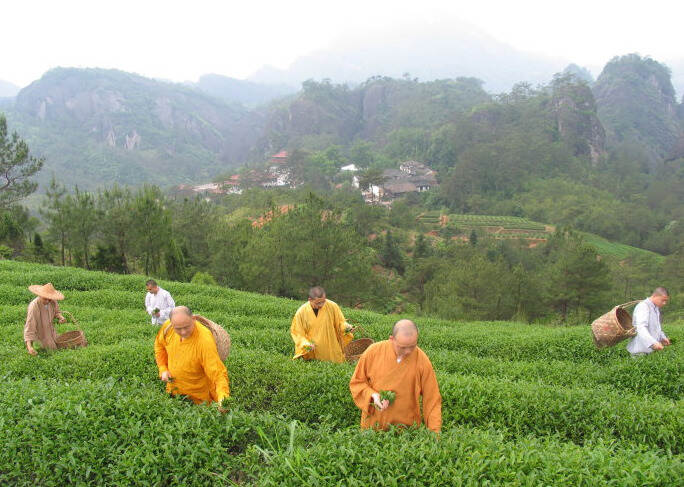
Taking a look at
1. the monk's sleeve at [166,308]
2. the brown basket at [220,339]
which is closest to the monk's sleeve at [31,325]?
the monk's sleeve at [166,308]

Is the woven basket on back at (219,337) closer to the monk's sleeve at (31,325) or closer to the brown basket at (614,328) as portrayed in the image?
the monk's sleeve at (31,325)

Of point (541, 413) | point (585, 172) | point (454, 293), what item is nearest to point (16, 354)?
point (541, 413)

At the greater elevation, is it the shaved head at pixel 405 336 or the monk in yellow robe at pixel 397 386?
the shaved head at pixel 405 336

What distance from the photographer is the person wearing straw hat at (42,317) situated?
6273mm

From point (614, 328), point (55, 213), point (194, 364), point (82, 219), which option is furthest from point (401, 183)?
point (194, 364)

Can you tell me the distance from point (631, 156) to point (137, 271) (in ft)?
305

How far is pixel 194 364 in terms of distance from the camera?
14.8 feet

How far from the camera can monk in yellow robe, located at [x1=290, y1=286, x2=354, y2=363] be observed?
6023 millimetres

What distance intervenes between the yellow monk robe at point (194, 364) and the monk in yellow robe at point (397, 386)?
4.71ft

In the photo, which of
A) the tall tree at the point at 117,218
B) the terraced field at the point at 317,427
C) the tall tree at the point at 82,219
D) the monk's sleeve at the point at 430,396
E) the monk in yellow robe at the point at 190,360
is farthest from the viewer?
the tall tree at the point at 117,218

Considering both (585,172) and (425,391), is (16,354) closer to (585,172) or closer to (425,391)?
(425,391)

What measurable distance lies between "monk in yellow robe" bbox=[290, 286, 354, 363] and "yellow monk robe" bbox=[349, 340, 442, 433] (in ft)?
6.20

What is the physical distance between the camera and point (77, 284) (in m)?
13.5

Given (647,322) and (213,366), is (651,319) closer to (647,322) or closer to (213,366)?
(647,322)
